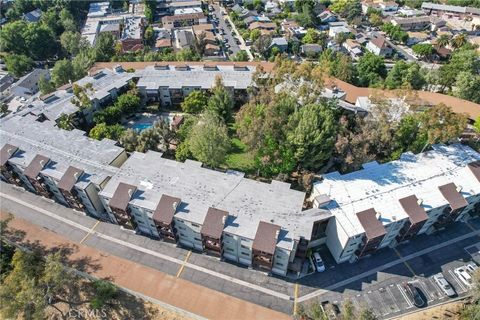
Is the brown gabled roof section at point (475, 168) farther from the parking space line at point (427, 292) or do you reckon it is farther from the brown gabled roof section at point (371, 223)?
the brown gabled roof section at point (371, 223)

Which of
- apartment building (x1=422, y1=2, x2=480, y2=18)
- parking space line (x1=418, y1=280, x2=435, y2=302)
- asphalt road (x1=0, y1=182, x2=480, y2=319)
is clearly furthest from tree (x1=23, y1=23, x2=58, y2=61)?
apartment building (x1=422, y1=2, x2=480, y2=18)

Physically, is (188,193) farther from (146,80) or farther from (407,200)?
(146,80)

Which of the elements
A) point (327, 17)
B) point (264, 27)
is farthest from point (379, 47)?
point (264, 27)

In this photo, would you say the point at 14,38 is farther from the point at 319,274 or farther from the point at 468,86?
the point at 468,86

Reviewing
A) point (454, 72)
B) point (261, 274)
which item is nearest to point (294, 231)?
point (261, 274)

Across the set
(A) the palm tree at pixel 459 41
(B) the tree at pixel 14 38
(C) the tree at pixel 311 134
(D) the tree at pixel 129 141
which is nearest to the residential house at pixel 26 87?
(B) the tree at pixel 14 38

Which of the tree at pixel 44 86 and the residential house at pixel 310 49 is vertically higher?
the tree at pixel 44 86

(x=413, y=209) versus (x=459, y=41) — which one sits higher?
(x=413, y=209)
